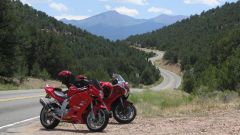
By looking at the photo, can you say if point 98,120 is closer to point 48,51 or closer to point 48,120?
point 48,120

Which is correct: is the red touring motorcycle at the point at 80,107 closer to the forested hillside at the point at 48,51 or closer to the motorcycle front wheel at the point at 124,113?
the motorcycle front wheel at the point at 124,113

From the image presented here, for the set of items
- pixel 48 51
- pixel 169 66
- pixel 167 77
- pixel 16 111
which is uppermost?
pixel 48 51

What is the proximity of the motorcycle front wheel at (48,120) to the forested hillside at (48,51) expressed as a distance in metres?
30.2

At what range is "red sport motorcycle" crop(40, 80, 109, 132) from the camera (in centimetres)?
1206

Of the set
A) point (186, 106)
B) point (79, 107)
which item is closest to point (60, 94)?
point (79, 107)

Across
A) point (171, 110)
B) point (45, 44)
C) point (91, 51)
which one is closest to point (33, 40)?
point (45, 44)

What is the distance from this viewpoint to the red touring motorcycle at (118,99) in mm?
13062

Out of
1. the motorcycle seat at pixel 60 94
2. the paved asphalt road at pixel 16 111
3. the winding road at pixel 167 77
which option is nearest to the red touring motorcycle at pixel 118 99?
the motorcycle seat at pixel 60 94

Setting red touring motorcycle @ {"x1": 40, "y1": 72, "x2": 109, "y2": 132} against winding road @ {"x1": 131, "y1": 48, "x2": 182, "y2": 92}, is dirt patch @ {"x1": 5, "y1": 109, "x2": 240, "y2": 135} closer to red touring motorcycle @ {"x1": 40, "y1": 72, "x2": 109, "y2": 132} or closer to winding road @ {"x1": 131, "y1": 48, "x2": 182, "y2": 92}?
red touring motorcycle @ {"x1": 40, "y1": 72, "x2": 109, "y2": 132}

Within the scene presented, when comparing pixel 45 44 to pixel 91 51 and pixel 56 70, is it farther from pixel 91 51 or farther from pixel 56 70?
pixel 91 51

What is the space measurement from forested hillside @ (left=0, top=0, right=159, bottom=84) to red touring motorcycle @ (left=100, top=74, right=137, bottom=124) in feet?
98.8

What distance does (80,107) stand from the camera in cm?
1227

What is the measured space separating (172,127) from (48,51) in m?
63.5

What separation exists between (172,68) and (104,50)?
44.6 meters
